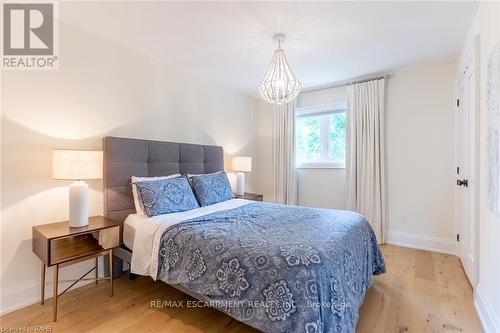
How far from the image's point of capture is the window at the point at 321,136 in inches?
157

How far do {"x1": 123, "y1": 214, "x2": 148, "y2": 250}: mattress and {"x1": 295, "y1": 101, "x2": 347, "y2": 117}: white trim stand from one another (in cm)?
313

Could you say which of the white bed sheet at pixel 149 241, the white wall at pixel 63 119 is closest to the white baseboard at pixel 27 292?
the white wall at pixel 63 119

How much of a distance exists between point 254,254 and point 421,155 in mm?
3004

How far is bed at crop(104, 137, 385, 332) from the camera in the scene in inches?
51.4

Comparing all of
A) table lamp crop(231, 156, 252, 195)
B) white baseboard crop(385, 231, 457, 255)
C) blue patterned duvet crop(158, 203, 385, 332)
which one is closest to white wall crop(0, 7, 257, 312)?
table lamp crop(231, 156, 252, 195)

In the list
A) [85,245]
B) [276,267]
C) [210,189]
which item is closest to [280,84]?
[210,189]

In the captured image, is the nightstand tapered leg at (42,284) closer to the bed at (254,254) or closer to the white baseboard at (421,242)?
the bed at (254,254)

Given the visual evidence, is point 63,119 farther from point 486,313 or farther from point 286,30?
point 486,313

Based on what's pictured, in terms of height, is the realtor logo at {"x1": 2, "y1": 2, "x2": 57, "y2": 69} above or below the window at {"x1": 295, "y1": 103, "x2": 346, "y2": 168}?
above

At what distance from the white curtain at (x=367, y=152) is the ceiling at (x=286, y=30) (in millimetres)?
473

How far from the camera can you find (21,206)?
6.61 feet

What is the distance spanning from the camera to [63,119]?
7.39 feet

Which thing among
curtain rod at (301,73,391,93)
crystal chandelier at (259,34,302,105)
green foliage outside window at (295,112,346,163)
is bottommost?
green foliage outside window at (295,112,346,163)

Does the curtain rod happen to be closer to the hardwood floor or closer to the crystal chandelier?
the crystal chandelier
